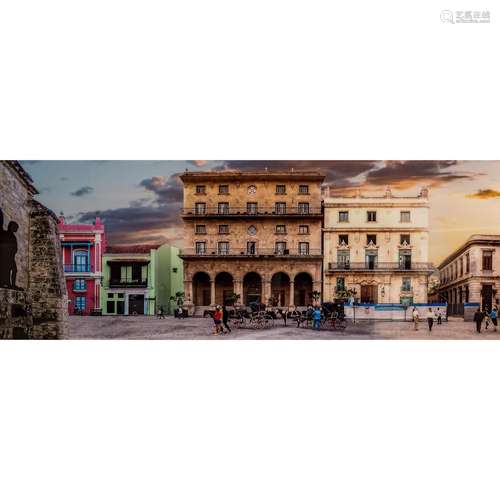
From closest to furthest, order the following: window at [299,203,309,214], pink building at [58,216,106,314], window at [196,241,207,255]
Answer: pink building at [58,216,106,314] → window at [299,203,309,214] → window at [196,241,207,255]

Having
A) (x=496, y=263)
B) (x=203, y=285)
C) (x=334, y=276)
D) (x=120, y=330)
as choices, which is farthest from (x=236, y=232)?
(x=496, y=263)

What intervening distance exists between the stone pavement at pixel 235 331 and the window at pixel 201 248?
1.61m

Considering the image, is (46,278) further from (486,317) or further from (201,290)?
(486,317)

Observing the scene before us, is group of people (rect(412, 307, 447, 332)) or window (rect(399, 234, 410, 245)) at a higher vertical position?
window (rect(399, 234, 410, 245))

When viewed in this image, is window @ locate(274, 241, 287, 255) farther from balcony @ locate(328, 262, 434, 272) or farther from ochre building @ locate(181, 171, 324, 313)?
balcony @ locate(328, 262, 434, 272)

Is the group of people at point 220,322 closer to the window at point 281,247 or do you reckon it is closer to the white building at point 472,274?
the window at point 281,247

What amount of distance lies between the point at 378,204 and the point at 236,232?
3192 mm

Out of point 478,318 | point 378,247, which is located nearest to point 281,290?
point 378,247

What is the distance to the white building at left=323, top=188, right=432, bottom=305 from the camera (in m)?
14.0

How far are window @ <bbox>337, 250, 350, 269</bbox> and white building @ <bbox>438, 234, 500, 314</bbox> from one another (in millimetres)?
2049

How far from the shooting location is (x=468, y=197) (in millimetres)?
13562

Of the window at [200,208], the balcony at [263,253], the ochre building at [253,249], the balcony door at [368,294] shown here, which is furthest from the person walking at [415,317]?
the window at [200,208]

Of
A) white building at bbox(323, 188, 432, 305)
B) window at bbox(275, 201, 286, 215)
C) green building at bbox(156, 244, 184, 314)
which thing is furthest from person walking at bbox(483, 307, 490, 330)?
green building at bbox(156, 244, 184, 314)
